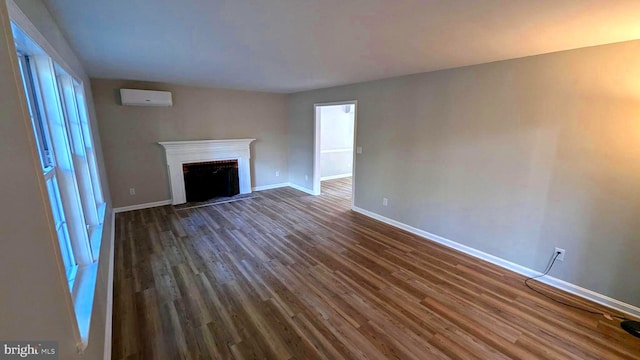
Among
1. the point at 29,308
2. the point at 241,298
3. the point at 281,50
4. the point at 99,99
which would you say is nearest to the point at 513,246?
the point at 241,298

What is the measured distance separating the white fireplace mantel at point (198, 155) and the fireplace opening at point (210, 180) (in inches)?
3.5

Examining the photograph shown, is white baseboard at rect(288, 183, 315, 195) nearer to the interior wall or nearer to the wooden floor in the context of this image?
the interior wall

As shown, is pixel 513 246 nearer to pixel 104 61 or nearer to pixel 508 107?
pixel 508 107

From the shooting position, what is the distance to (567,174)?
8.10ft

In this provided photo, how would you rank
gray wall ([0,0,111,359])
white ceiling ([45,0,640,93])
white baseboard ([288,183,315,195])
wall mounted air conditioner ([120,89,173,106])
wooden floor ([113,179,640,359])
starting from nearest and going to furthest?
gray wall ([0,0,111,359]) < white ceiling ([45,0,640,93]) < wooden floor ([113,179,640,359]) < wall mounted air conditioner ([120,89,173,106]) < white baseboard ([288,183,315,195])

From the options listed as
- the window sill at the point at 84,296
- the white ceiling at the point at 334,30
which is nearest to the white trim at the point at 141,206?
the white ceiling at the point at 334,30

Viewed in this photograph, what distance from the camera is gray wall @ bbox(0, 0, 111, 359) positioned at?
0.68m

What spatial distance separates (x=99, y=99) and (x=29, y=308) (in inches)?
185

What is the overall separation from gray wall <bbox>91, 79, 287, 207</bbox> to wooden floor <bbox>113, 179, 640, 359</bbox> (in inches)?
48.9

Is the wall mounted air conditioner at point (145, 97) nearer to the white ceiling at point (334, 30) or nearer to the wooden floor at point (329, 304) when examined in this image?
the white ceiling at point (334, 30)

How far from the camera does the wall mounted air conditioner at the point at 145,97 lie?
4.21 metres

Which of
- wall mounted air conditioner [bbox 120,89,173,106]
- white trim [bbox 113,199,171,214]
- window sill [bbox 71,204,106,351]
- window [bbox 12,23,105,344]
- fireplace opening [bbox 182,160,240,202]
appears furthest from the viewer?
fireplace opening [bbox 182,160,240,202]

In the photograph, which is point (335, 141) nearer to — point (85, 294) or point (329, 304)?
point (329, 304)

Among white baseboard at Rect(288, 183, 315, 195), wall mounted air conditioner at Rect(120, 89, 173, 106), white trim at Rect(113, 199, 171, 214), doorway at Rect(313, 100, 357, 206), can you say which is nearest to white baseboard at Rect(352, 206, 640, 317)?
white baseboard at Rect(288, 183, 315, 195)
